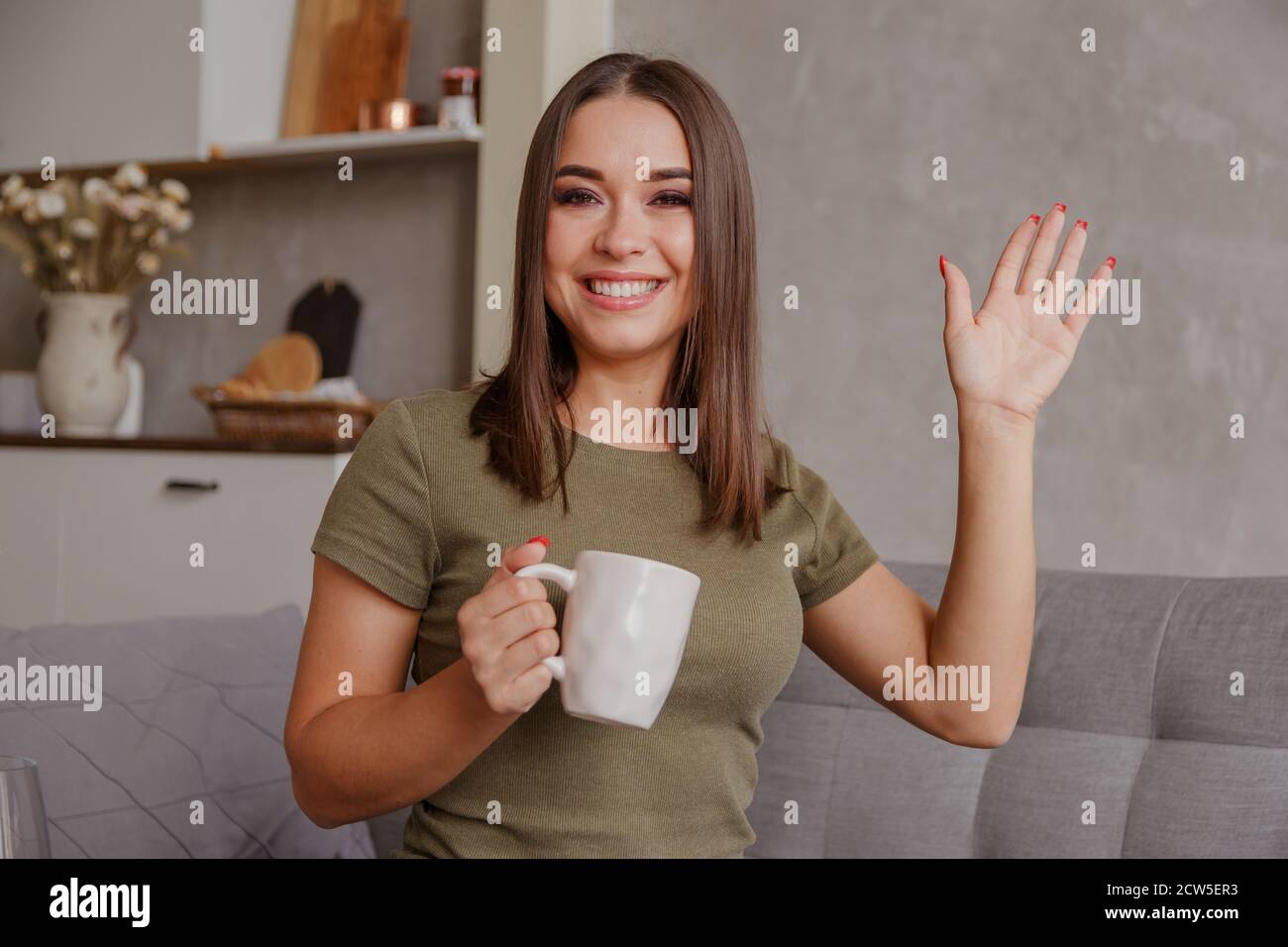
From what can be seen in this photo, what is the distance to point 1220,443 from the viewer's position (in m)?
2.34

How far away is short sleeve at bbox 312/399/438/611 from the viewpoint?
45.6 inches

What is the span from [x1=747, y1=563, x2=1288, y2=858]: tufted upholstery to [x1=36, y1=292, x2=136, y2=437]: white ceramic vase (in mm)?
2350

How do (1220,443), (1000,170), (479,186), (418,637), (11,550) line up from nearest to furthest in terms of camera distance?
(418,637)
(1220,443)
(1000,170)
(479,186)
(11,550)

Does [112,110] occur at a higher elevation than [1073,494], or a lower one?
higher

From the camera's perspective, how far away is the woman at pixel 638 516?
1152mm

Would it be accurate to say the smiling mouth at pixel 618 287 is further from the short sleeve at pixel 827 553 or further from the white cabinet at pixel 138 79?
the white cabinet at pixel 138 79

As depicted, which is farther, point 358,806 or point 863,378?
point 863,378

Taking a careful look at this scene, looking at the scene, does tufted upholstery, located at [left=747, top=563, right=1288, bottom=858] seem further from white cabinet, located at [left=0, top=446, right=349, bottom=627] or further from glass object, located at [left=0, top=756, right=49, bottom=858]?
white cabinet, located at [left=0, top=446, right=349, bottom=627]

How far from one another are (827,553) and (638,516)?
8.8 inches

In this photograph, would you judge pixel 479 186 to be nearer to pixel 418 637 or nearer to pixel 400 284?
pixel 400 284

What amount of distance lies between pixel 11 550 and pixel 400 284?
1134 millimetres

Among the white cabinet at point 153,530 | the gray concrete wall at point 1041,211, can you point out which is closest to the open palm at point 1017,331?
the gray concrete wall at point 1041,211

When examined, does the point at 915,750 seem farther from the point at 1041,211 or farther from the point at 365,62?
the point at 365,62
